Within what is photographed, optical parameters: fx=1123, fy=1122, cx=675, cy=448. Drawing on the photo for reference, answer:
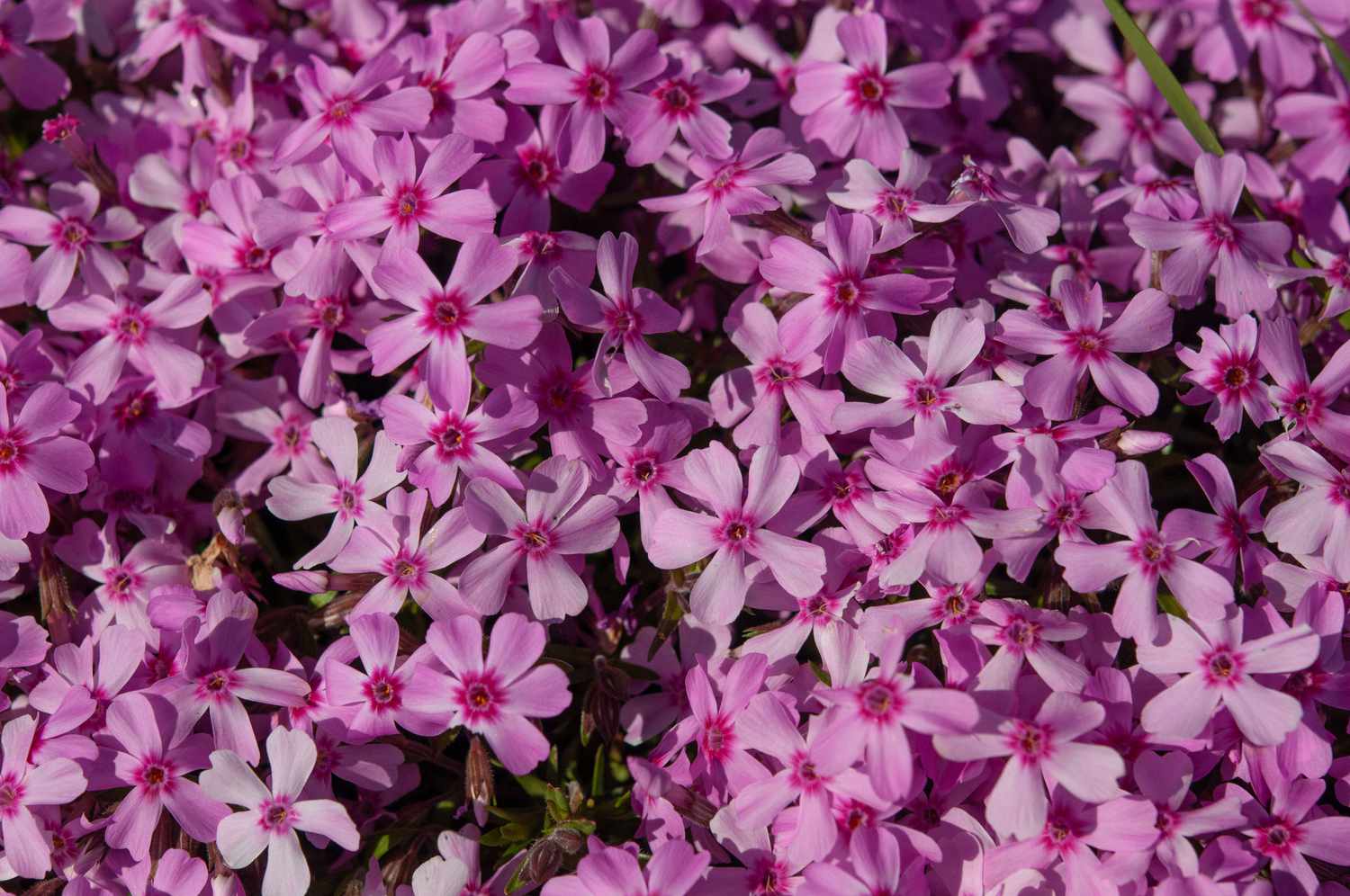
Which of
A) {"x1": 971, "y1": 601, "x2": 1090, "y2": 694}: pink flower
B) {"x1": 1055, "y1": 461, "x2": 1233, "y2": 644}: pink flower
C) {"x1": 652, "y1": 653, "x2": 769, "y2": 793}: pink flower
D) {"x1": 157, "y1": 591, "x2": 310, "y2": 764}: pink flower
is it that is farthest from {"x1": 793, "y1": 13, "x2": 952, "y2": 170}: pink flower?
{"x1": 157, "y1": 591, "x2": 310, "y2": 764}: pink flower

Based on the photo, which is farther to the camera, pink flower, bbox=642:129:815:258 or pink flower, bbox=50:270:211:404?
pink flower, bbox=50:270:211:404

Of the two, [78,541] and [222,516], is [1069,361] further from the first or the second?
[78,541]

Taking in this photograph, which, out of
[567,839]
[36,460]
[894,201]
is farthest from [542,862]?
[894,201]

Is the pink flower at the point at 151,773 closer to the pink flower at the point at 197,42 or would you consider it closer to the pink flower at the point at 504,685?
the pink flower at the point at 504,685

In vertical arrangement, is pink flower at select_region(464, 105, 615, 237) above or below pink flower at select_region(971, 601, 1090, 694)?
above

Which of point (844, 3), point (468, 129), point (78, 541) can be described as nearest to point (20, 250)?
point (78, 541)

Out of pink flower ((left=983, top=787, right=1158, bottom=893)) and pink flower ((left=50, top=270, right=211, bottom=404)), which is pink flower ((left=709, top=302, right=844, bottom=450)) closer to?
pink flower ((left=983, top=787, right=1158, bottom=893))

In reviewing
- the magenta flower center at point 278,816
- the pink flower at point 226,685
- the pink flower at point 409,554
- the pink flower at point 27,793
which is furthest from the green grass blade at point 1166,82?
the pink flower at point 27,793
